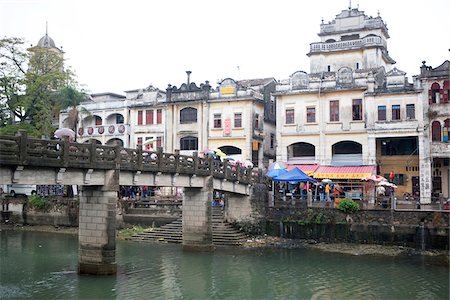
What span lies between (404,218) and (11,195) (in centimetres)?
3363

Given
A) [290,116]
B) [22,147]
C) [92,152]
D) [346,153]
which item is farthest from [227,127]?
[22,147]

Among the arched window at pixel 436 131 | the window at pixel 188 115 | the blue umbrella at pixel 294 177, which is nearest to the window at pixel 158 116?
the window at pixel 188 115

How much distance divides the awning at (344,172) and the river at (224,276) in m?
10.5

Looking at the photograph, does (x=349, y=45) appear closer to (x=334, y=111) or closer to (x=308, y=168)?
(x=334, y=111)

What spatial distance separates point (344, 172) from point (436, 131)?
7.54 metres

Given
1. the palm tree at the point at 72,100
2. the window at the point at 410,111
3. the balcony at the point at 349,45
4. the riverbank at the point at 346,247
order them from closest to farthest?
the riverbank at the point at 346,247 < the window at the point at 410,111 < the balcony at the point at 349,45 < the palm tree at the point at 72,100

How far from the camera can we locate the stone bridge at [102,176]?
2109cm

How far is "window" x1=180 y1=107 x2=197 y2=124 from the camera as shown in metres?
48.2

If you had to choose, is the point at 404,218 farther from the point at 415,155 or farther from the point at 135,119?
the point at 135,119

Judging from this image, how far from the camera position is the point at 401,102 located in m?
40.2

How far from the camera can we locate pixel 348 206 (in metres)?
32.9

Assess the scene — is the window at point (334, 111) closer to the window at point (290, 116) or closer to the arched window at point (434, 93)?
the window at point (290, 116)

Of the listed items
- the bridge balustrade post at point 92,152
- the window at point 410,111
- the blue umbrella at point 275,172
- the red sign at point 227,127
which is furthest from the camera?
the red sign at point 227,127

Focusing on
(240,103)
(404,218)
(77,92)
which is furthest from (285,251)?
(77,92)
